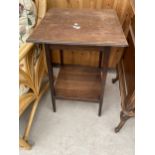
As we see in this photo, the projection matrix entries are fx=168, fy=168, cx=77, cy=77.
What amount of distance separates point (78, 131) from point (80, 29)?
806mm

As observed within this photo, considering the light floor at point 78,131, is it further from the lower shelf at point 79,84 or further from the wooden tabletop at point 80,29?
the wooden tabletop at point 80,29

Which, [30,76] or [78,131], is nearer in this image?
[30,76]

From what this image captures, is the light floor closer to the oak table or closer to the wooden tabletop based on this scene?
the oak table

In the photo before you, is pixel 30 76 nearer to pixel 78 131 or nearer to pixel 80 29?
pixel 80 29

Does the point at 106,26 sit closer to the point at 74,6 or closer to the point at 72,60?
the point at 74,6

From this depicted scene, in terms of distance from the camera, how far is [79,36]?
Answer: 3.04 feet

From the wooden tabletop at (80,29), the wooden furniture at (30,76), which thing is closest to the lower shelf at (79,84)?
the wooden furniture at (30,76)

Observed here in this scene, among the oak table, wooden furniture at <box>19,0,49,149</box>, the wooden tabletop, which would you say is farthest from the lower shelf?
the wooden tabletop

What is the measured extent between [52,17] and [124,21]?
0.67 meters

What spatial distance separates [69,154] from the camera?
1231mm

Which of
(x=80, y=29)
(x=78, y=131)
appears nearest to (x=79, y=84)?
(x=78, y=131)

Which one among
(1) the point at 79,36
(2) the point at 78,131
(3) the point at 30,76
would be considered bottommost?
(2) the point at 78,131

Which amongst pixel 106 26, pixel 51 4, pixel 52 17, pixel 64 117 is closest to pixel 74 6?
pixel 51 4
